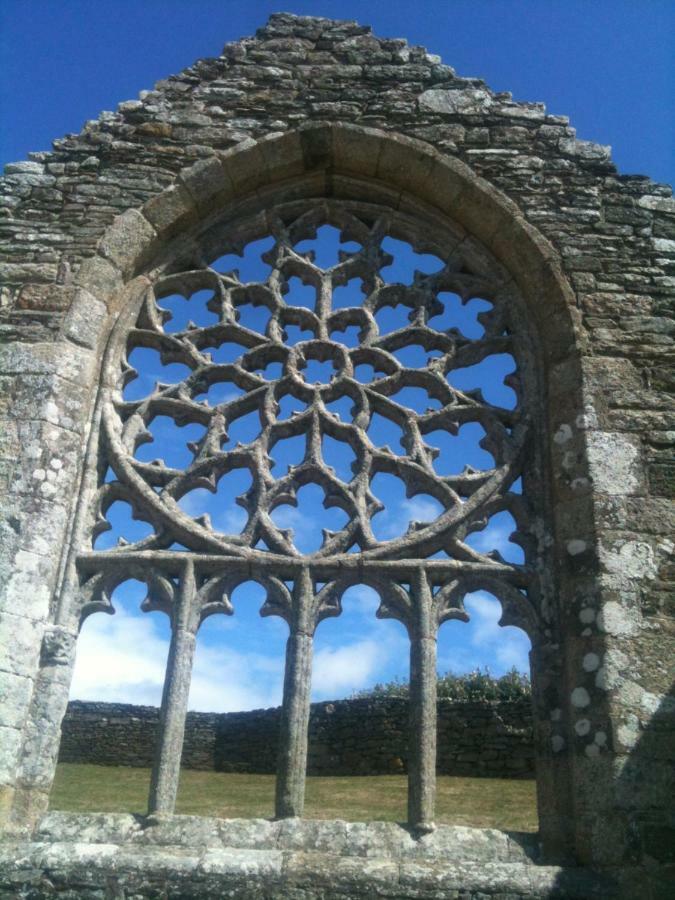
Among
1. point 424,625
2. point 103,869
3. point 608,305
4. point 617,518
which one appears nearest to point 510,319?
point 608,305

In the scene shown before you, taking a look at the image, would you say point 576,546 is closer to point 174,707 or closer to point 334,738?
point 174,707

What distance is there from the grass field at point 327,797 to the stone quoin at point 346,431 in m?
3.83

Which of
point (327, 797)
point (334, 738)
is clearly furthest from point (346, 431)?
point (334, 738)

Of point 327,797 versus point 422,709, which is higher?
point 422,709

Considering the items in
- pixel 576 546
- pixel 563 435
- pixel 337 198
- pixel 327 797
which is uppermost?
pixel 337 198

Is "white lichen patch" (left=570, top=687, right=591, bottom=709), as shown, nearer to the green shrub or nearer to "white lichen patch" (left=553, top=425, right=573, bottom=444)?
"white lichen patch" (left=553, top=425, right=573, bottom=444)

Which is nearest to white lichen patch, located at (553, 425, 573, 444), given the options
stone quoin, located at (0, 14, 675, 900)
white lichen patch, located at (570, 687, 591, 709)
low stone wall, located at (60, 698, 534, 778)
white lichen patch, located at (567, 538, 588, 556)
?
stone quoin, located at (0, 14, 675, 900)

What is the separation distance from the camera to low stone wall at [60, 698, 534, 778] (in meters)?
12.3

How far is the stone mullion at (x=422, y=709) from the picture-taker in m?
4.94

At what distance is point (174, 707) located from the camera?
203 inches

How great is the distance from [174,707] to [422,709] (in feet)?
4.47

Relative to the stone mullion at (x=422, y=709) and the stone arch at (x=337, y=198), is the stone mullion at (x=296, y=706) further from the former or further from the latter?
the stone arch at (x=337, y=198)

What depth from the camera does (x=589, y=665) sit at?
16.5ft

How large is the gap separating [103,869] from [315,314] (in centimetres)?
390
